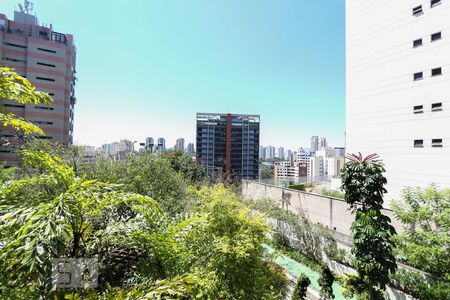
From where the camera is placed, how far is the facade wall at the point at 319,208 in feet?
31.9

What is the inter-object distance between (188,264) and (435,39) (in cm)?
1425

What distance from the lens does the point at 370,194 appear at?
595cm

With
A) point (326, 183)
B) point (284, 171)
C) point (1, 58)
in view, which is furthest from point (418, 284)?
point (284, 171)

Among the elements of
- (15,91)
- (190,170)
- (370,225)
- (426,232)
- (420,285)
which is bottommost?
(420,285)

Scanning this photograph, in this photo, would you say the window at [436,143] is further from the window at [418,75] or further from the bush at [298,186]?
the bush at [298,186]

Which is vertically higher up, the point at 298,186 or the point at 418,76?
the point at 418,76

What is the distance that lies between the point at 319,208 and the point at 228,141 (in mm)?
34317

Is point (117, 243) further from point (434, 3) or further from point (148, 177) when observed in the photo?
point (434, 3)

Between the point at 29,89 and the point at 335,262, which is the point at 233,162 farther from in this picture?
the point at 29,89

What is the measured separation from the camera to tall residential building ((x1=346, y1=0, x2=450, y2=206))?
10.2 meters

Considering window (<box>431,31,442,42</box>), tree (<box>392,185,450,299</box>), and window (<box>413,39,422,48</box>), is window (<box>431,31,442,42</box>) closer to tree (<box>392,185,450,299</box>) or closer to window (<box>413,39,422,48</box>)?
window (<box>413,39,422,48</box>)

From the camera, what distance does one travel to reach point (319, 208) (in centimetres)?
1117

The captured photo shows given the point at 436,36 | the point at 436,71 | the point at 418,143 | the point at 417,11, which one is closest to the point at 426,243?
the point at 418,143

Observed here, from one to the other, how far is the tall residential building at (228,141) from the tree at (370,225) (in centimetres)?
3775
